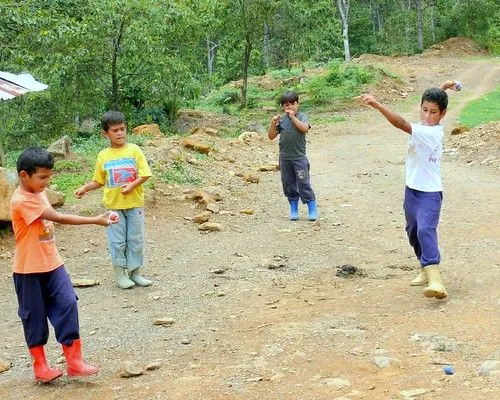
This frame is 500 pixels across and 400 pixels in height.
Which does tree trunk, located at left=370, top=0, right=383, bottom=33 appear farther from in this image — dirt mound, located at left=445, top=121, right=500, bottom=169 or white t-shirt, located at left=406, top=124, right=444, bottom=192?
white t-shirt, located at left=406, top=124, right=444, bottom=192

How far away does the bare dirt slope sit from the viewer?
3885 mm

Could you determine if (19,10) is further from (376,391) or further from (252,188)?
(376,391)

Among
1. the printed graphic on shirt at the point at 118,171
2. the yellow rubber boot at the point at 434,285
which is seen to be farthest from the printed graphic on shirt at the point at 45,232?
the yellow rubber boot at the point at 434,285

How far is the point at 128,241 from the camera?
612 cm

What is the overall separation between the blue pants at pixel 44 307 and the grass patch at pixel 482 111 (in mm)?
13635

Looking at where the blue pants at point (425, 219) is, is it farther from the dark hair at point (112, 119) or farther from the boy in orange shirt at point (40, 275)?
the dark hair at point (112, 119)

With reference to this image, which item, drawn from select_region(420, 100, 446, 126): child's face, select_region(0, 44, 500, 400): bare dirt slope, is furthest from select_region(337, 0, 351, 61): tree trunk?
select_region(420, 100, 446, 126): child's face

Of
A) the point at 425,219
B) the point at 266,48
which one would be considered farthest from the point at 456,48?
the point at 425,219

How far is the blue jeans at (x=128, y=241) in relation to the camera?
6.09 metres

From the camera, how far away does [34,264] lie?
4.20 meters

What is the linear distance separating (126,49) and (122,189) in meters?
9.00

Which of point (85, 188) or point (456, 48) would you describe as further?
point (456, 48)

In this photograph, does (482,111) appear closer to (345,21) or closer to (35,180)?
(345,21)

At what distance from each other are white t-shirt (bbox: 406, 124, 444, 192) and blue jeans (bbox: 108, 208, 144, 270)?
2.31m
